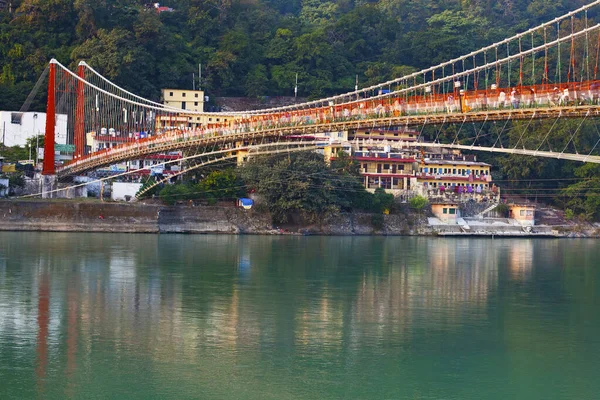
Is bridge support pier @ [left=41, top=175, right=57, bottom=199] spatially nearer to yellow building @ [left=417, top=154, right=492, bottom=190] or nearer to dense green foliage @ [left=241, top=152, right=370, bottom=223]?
dense green foliage @ [left=241, top=152, right=370, bottom=223]

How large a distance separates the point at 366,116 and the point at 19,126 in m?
23.3

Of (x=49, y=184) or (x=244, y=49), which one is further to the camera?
(x=244, y=49)

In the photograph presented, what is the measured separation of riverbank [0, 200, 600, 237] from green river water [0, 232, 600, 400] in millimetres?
7010

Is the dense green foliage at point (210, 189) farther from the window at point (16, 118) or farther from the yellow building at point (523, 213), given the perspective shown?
the yellow building at point (523, 213)

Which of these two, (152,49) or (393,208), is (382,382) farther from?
(152,49)

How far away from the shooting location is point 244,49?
2377 inches

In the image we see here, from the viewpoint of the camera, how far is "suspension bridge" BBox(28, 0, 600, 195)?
23688 mm

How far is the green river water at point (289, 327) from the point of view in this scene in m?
14.3

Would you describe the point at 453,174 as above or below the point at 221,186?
above

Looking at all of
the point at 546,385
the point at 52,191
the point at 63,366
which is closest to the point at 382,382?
the point at 546,385

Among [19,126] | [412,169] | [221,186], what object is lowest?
[221,186]

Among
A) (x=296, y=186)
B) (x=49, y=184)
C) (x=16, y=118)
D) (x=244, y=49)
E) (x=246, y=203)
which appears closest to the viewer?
(x=49, y=184)

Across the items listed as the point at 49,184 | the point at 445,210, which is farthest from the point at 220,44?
the point at 49,184

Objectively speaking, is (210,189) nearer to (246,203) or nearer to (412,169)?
(246,203)
